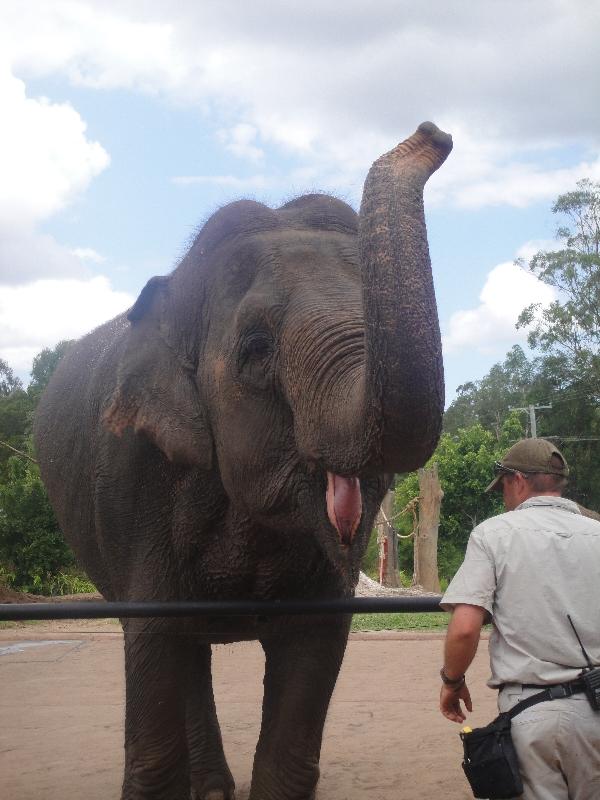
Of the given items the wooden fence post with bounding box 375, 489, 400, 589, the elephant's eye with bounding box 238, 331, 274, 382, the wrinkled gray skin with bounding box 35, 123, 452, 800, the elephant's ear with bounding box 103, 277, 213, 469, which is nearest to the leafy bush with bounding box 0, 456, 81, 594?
the wooden fence post with bounding box 375, 489, 400, 589

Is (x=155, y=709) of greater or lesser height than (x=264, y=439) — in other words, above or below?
below

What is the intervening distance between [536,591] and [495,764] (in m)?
0.44

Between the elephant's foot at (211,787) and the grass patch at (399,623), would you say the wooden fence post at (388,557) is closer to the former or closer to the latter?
the grass patch at (399,623)

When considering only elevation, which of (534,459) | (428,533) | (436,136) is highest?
(436,136)

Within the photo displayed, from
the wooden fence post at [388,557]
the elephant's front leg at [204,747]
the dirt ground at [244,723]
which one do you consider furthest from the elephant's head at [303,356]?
the wooden fence post at [388,557]

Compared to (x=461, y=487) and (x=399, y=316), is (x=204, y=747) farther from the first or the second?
(x=461, y=487)

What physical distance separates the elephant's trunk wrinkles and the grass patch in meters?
9.91

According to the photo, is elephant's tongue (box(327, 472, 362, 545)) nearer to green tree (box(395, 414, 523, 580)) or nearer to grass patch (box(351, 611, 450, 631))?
grass patch (box(351, 611, 450, 631))

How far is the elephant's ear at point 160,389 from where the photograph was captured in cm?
326

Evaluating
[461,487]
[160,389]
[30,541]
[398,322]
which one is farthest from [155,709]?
[461,487]

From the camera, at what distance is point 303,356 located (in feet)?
9.04

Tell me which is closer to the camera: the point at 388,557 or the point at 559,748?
the point at 559,748

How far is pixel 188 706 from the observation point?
183 inches

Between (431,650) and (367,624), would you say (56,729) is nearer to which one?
(431,650)
